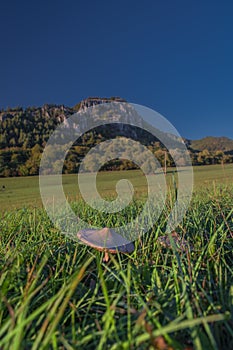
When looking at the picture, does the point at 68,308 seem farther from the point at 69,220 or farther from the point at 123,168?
the point at 123,168

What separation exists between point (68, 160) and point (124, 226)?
23.1m

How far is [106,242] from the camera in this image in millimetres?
1576

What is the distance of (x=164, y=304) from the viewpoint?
957 millimetres

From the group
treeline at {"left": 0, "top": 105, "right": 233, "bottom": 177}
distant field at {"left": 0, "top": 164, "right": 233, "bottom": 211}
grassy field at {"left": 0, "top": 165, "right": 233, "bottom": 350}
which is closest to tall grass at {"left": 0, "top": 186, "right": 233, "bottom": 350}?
grassy field at {"left": 0, "top": 165, "right": 233, "bottom": 350}

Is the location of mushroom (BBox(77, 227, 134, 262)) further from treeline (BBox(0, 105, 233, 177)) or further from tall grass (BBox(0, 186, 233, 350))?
treeline (BBox(0, 105, 233, 177))

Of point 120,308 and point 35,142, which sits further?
point 35,142

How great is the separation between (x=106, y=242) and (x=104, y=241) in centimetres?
1

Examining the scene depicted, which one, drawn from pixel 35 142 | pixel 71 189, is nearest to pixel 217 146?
pixel 71 189

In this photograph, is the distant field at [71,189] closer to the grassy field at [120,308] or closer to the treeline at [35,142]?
the grassy field at [120,308]

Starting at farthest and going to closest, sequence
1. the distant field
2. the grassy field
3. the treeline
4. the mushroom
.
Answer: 1. the treeline
2. the distant field
3. the mushroom
4. the grassy field

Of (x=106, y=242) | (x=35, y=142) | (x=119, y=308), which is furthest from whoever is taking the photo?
(x=35, y=142)

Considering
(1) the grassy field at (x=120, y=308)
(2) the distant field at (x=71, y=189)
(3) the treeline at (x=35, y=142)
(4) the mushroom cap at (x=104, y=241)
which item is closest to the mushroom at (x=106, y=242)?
(4) the mushroom cap at (x=104, y=241)

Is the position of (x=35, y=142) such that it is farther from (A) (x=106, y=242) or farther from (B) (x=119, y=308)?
(B) (x=119, y=308)

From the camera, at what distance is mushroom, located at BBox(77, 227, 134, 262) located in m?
1.55
